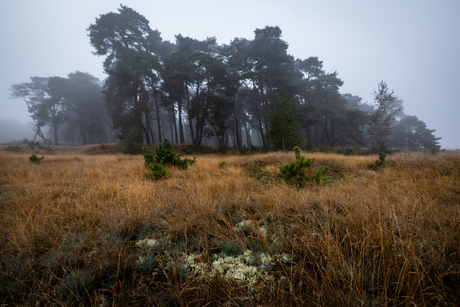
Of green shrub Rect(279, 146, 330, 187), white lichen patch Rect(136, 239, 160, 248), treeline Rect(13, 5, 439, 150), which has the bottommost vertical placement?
white lichen patch Rect(136, 239, 160, 248)

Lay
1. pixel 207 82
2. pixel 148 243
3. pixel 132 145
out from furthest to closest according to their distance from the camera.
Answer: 1. pixel 207 82
2. pixel 132 145
3. pixel 148 243

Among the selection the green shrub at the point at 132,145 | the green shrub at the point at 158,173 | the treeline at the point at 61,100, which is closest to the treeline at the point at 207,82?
the green shrub at the point at 132,145

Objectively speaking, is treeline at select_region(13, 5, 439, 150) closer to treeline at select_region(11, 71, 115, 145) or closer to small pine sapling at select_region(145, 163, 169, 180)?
treeline at select_region(11, 71, 115, 145)

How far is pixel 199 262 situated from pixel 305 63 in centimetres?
3269

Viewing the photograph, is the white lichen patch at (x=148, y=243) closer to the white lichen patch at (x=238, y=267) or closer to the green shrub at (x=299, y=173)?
the white lichen patch at (x=238, y=267)

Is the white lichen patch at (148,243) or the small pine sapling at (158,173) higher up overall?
the small pine sapling at (158,173)

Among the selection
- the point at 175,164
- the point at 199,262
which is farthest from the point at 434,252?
the point at 175,164

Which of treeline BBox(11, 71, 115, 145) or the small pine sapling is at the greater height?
treeline BBox(11, 71, 115, 145)

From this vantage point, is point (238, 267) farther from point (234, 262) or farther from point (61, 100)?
point (61, 100)

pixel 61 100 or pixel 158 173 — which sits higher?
pixel 61 100

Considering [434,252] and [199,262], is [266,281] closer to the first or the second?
[199,262]

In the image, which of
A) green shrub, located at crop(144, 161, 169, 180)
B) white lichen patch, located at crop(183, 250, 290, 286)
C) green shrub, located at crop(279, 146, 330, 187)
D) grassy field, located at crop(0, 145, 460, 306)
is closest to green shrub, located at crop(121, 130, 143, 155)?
green shrub, located at crop(144, 161, 169, 180)

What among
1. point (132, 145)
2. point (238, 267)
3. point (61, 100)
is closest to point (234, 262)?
point (238, 267)

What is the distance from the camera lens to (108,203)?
2.87 m
